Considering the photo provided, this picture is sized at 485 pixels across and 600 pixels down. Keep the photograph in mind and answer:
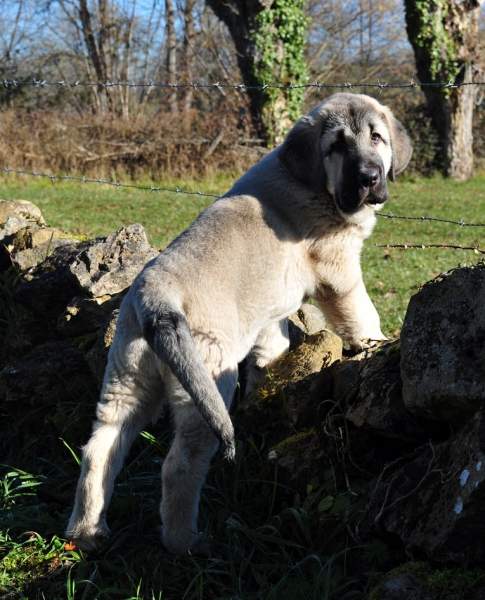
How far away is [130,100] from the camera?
88.3 feet

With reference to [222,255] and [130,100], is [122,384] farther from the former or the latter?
[130,100]

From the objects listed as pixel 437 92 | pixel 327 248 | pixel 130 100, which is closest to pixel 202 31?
pixel 130 100

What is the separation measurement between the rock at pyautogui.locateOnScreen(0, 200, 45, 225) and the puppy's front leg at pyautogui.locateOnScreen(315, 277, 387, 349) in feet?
13.3

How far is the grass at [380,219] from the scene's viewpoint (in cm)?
852

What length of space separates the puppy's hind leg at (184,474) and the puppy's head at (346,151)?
171 centimetres

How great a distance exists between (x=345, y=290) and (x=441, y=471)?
1.71 metres

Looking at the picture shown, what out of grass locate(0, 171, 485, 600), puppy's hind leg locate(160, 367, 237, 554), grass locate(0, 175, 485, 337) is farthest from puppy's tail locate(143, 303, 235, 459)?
grass locate(0, 175, 485, 337)

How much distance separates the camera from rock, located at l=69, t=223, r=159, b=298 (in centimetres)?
531

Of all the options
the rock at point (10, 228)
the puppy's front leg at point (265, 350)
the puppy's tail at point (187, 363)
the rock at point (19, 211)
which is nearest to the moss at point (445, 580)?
the puppy's tail at point (187, 363)

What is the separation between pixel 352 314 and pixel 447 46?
19.2 meters

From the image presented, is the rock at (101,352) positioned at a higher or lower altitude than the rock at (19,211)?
lower

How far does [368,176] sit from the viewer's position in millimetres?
4145

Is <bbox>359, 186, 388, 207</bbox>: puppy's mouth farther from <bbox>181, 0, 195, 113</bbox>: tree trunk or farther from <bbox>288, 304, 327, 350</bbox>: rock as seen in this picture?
<bbox>181, 0, 195, 113</bbox>: tree trunk

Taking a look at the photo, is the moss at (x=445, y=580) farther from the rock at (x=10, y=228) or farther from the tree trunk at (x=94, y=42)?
the tree trunk at (x=94, y=42)
